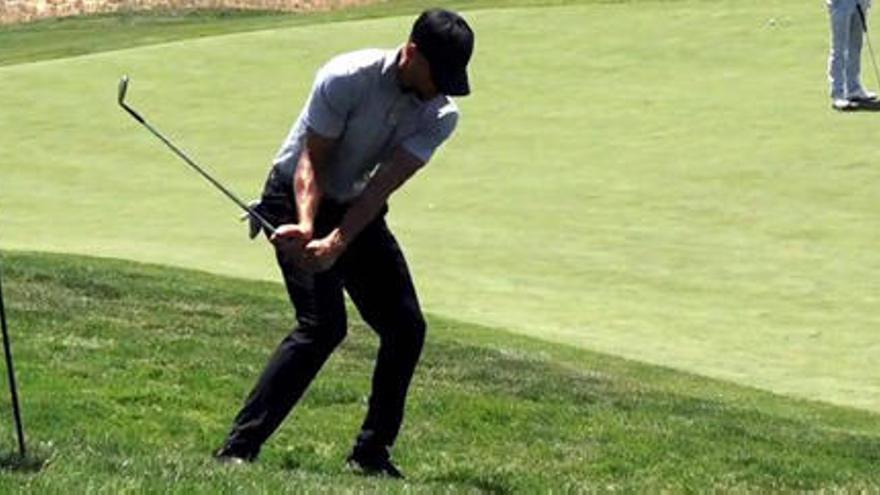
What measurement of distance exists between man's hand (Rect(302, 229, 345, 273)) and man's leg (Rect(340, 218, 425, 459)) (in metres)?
0.28

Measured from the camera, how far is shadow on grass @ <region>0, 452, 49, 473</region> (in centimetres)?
765

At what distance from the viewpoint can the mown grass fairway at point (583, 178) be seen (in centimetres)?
1697

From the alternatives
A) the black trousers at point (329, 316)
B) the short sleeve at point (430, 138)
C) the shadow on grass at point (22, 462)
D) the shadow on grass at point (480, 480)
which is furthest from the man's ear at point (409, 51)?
→ the shadow on grass at point (22, 462)

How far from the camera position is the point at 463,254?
772 inches

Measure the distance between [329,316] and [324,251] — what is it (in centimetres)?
37

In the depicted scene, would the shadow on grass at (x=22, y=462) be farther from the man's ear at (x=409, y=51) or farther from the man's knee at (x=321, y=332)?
the man's ear at (x=409, y=51)

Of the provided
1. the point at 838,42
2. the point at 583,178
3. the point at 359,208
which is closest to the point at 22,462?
the point at 359,208

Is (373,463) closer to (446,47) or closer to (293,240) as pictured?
(293,240)

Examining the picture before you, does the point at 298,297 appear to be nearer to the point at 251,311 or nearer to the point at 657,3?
the point at 251,311

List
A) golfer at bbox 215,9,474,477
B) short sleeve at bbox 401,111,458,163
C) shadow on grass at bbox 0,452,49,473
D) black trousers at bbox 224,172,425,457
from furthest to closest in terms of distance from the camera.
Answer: black trousers at bbox 224,172,425,457
short sleeve at bbox 401,111,458,163
golfer at bbox 215,9,474,477
shadow on grass at bbox 0,452,49,473

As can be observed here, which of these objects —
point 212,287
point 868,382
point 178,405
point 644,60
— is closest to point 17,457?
point 178,405

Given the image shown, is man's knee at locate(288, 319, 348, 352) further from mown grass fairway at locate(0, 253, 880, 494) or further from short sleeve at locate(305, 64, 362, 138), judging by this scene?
short sleeve at locate(305, 64, 362, 138)

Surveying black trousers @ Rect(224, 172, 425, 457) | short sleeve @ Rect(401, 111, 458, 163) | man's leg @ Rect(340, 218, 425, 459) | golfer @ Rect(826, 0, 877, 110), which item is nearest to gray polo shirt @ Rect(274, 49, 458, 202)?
short sleeve @ Rect(401, 111, 458, 163)

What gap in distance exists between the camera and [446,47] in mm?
8203
